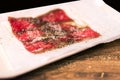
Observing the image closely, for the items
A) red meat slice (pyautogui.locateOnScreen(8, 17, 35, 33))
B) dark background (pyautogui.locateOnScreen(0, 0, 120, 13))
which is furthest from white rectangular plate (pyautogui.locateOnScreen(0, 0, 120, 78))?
dark background (pyautogui.locateOnScreen(0, 0, 120, 13))

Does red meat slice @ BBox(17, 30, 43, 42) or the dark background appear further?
the dark background

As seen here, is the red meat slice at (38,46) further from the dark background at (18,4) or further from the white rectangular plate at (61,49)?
the dark background at (18,4)

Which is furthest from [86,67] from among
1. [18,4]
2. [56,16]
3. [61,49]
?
[18,4]

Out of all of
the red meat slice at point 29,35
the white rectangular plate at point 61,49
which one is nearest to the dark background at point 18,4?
the white rectangular plate at point 61,49

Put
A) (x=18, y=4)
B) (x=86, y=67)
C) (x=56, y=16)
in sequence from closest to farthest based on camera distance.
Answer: (x=86, y=67)
(x=56, y=16)
(x=18, y=4)

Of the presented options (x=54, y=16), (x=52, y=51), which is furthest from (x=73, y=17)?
(x=52, y=51)

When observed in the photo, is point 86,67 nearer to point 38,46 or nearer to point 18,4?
point 38,46

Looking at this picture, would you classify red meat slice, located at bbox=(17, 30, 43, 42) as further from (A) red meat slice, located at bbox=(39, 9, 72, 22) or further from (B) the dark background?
(B) the dark background
